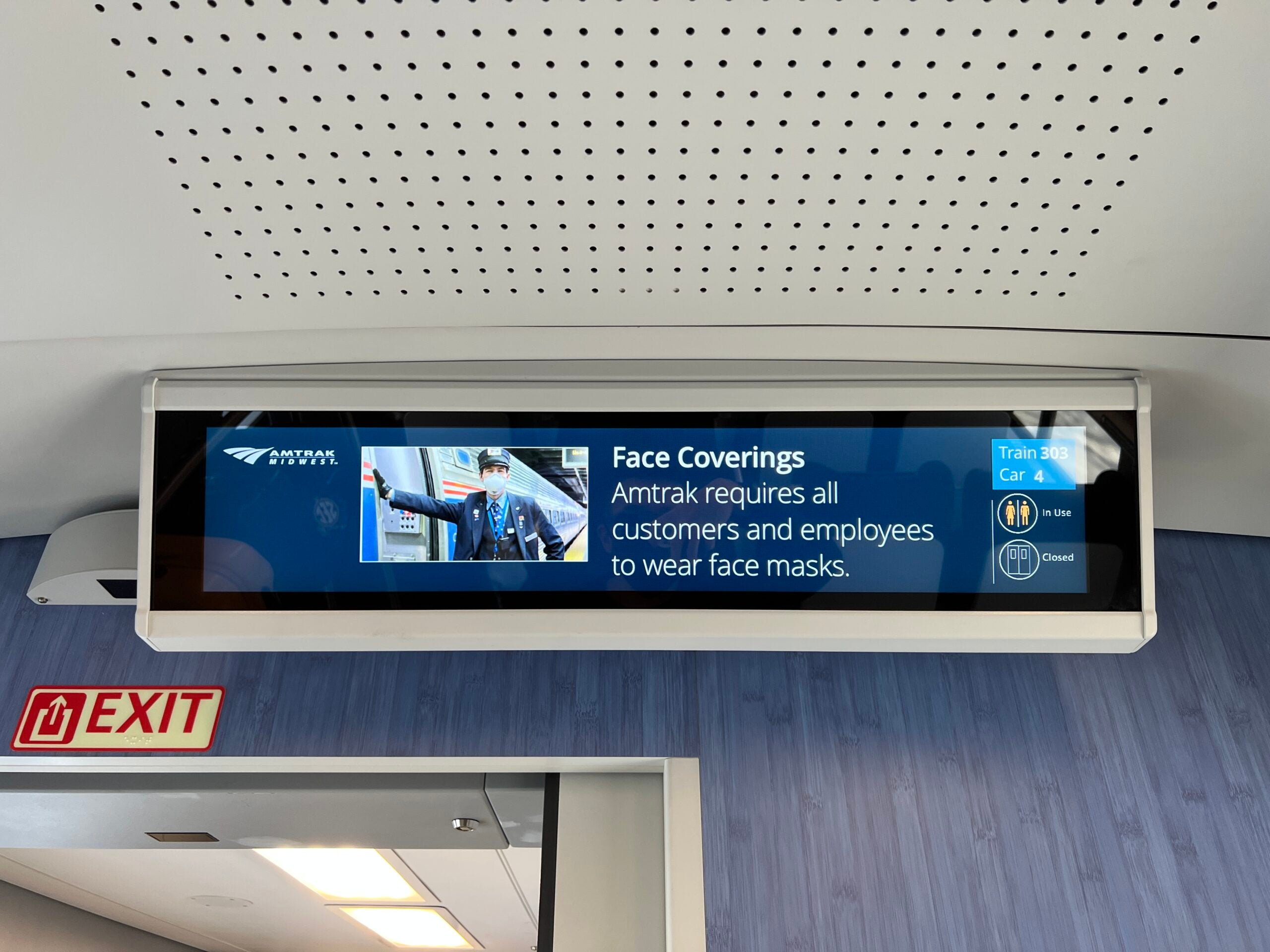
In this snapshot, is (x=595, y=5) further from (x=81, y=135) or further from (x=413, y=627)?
(x=413, y=627)

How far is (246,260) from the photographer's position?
1.20 meters

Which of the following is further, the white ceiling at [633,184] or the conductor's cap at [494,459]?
the conductor's cap at [494,459]

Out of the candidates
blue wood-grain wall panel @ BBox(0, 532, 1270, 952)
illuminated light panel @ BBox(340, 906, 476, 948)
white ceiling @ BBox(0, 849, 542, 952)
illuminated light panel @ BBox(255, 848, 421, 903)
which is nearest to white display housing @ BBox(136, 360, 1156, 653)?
blue wood-grain wall panel @ BBox(0, 532, 1270, 952)

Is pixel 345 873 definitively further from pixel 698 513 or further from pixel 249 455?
pixel 698 513

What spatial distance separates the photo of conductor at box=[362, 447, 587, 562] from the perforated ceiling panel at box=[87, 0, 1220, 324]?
0.22m

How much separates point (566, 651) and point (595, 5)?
118 cm

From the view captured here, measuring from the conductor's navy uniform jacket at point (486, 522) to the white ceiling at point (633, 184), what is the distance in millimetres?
205

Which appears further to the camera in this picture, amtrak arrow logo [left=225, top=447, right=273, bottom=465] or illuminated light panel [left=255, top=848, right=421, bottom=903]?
illuminated light panel [left=255, top=848, right=421, bottom=903]

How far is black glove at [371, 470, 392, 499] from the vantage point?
1.39m

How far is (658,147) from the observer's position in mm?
1064

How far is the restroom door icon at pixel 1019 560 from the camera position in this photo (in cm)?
137

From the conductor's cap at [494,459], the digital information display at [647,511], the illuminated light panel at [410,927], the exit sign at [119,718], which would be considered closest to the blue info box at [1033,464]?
the digital information display at [647,511]

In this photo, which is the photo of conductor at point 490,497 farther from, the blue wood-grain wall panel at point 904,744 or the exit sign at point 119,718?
the exit sign at point 119,718

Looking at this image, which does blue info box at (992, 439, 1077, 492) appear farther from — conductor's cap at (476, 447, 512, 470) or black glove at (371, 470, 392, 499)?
black glove at (371, 470, 392, 499)
